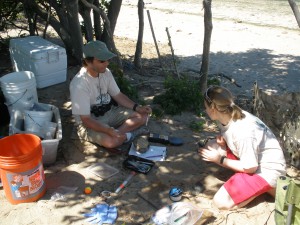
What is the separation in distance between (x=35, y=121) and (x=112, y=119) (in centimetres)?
103

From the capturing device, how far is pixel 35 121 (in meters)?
4.47

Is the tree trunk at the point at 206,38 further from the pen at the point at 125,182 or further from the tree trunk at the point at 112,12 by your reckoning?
the pen at the point at 125,182

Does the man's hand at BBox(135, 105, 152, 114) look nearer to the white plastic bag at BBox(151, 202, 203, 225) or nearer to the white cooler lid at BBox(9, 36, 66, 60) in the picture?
the white plastic bag at BBox(151, 202, 203, 225)

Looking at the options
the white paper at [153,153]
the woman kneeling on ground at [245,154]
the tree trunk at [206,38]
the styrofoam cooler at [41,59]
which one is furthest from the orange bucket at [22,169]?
the tree trunk at [206,38]

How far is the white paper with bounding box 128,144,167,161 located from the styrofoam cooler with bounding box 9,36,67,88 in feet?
7.68

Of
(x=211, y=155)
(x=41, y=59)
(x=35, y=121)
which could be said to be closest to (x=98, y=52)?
(x=35, y=121)

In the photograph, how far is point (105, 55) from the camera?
14.3 feet

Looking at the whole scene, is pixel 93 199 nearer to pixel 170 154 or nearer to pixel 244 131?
pixel 170 154

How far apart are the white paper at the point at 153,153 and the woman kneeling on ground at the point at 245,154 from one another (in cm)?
99

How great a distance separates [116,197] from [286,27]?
387 inches

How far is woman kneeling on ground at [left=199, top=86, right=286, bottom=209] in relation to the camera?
349cm

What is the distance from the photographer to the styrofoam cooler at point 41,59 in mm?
5926

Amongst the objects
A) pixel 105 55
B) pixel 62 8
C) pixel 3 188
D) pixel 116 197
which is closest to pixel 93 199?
pixel 116 197

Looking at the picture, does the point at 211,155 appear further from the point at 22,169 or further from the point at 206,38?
the point at 206,38
